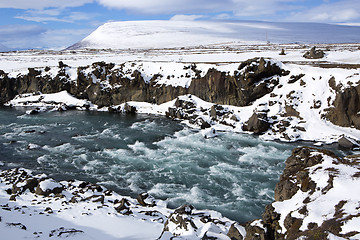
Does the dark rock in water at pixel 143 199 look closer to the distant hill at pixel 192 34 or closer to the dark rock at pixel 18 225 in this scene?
the dark rock at pixel 18 225

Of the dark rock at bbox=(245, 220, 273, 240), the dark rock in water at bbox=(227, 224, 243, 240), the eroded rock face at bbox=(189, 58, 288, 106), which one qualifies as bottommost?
the dark rock in water at bbox=(227, 224, 243, 240)

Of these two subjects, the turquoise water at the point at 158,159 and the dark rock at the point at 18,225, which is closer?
the dark rock at the point at 18,225

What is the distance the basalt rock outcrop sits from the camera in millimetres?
31875

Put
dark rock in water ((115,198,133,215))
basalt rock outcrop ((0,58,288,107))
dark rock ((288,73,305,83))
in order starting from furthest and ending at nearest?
1. basalt rock outcrop ((0,58,288,107))
2. dark rock ((288,73,305,83))
3. dark rock in water ((115,198,133,215))

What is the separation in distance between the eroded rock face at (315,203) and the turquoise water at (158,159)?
14.5ft

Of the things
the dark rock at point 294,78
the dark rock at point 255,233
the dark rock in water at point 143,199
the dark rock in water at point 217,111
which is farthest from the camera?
the dark rock in water at point 217,111

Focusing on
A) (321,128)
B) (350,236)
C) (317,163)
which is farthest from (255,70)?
(350,236)

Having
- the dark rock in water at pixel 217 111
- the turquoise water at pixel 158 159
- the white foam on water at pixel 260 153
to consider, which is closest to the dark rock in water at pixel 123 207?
the turquoise water at pixel 158 159

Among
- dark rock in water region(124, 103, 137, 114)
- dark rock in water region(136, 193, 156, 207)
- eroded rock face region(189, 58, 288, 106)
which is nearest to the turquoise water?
dark rock in water region(136, 193, 156, 207)

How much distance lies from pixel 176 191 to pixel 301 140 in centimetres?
1414

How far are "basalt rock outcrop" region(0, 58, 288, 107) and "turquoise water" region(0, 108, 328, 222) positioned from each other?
20.7ft

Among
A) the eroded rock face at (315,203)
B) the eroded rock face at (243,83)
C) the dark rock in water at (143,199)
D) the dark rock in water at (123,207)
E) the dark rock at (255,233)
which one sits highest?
the eroded rock face at (243,83)

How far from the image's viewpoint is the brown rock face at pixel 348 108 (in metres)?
25.7

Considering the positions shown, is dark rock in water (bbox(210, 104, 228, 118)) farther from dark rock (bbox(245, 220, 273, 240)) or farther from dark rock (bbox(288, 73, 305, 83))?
dark rock (bbox(245, 220, 273, 240))
